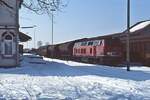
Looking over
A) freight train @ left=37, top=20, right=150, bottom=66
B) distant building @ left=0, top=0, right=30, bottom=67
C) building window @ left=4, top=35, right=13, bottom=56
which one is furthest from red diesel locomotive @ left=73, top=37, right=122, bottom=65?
building window @ left=4, top=35, right=13, bottom=56

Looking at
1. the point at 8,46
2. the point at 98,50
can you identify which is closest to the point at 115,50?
the point at 98,50

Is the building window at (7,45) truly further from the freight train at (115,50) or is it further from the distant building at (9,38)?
the freight train at (115,50)

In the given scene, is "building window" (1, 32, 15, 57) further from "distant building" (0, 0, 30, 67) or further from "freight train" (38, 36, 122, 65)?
"freight train" (38, 36, 122, 65)

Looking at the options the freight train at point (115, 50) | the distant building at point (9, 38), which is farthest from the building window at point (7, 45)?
the freight train at point (115, 50)

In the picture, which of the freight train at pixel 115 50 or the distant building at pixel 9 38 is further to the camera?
the freight train at pixel 115 50

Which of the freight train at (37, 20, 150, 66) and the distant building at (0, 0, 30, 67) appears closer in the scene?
the distant building at (0, 0, 30, 67)

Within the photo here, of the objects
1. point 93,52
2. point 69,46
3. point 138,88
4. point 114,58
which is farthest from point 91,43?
point 138,88

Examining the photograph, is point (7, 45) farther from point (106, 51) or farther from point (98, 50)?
point (98, 50)

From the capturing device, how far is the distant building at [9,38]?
3550 cm

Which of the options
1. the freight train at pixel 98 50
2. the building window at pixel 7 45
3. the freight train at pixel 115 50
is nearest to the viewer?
the building window at pixel 7 45

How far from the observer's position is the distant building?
1398 inches

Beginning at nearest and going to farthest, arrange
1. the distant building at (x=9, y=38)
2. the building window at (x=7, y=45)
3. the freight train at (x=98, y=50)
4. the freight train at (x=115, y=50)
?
the distant building at (x=9, y=38) → the building window at (x=7, y=45) → the freight train at (x=115, y=50) → the freight train at (x=98, y=50)

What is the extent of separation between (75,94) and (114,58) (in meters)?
29.5

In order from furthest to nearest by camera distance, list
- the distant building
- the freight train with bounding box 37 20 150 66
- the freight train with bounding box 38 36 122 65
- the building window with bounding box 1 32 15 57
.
A: the freight train with bounding box 38 36 122 65, the freight train with bounding box 37 20 150 66, the building window with bounding box 1 32 15 57, the distant building
